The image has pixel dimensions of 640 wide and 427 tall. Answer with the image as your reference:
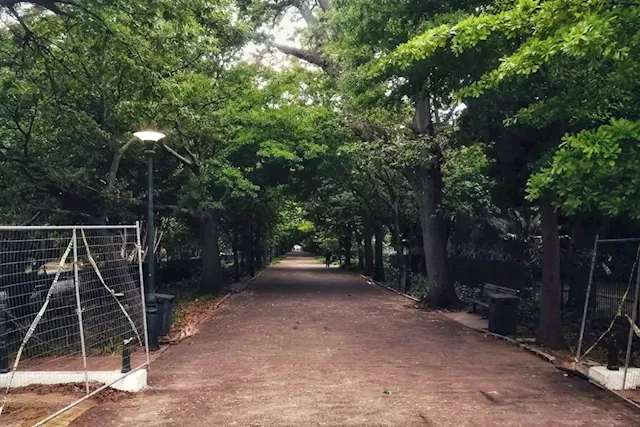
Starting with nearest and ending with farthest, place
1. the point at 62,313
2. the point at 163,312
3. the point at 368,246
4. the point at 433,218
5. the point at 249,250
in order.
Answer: the point at 62,313
the point at 163,312
the point at 433,218
the point at 368,246
the point at 249,250

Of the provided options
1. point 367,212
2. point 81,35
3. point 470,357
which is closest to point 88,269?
point 81,35

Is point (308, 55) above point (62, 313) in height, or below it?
above

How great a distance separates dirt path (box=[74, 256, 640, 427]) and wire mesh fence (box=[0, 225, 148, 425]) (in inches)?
32.7

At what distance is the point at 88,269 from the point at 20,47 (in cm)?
576

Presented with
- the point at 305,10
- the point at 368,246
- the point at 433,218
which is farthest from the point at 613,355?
the point at 368,246

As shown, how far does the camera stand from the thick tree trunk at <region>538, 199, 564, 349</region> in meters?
11.3

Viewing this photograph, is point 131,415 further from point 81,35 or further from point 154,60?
point 81,35

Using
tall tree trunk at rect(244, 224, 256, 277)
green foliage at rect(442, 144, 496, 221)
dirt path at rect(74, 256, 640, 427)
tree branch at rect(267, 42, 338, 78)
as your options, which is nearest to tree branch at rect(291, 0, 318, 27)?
tree branch at rect(267, 42, 338, 78)

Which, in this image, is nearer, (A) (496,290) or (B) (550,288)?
(B) (550,288)

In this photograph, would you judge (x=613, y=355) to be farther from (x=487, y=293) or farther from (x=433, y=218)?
(x=433, y=218)

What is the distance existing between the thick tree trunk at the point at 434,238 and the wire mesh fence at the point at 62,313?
9628 mm

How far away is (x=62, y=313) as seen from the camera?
9516 millimetres

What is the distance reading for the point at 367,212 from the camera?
106 ft

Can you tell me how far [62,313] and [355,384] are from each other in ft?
16.1
